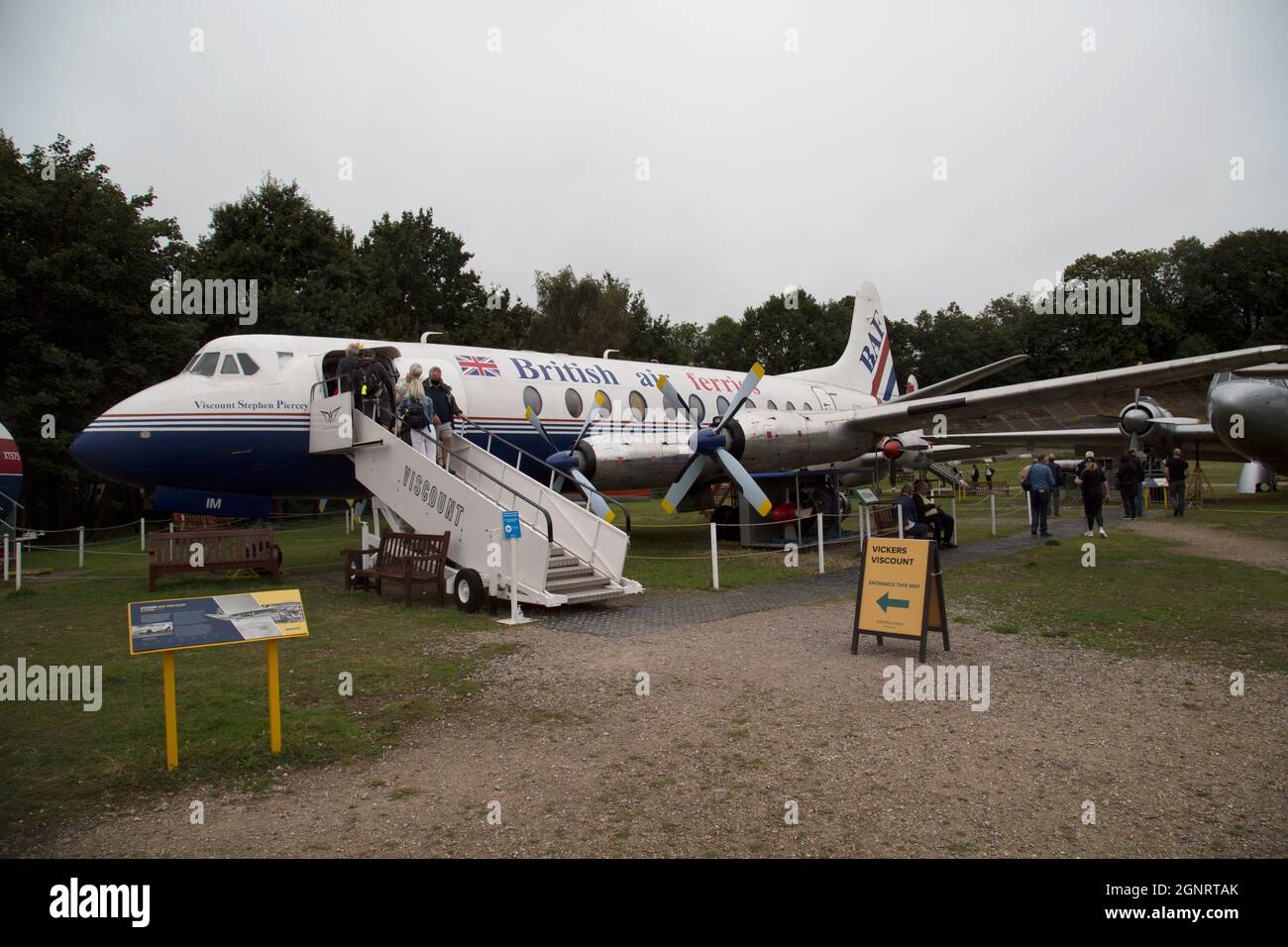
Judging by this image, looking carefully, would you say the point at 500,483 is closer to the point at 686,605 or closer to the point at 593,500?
the point at 593,500

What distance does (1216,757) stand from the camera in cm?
579

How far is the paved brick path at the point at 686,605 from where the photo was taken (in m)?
10.9

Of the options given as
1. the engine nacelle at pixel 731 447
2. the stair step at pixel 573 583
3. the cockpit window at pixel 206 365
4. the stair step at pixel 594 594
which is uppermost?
the cockpit window at pixel 206 365

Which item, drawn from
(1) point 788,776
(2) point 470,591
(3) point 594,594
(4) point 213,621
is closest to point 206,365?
(2) point 470,591

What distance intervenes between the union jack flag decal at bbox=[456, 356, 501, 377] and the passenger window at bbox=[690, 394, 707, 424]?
212 inches

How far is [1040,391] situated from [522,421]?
10638mm

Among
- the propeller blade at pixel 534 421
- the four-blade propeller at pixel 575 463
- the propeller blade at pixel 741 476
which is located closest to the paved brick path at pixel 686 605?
the propeller blade at pixel 741 476

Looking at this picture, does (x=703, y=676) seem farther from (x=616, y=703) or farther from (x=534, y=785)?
(x=534, y=785)

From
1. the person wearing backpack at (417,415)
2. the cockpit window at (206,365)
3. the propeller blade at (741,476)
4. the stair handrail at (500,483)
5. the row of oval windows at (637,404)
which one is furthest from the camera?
the row of oval windows at (637,404)

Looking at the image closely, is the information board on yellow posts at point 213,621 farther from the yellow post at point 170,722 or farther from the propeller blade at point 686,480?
the propeller blade at point 686,480

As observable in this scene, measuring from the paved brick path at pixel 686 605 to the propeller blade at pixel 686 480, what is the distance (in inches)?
59.5

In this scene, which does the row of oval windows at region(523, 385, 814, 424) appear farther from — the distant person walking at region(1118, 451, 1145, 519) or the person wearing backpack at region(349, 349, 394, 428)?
the distant person walking at region(1118, 451, 1145, 519)

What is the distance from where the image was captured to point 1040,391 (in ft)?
53.4

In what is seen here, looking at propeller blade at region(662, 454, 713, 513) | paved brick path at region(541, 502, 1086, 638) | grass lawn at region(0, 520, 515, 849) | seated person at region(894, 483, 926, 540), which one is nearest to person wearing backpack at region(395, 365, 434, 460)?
grass lawn at region(0, 520, 515, 849)
